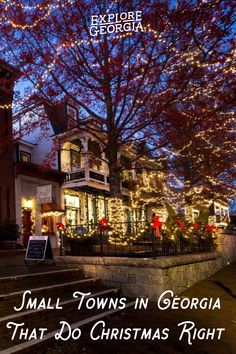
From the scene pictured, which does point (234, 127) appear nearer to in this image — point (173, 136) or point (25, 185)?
point (173, 136)

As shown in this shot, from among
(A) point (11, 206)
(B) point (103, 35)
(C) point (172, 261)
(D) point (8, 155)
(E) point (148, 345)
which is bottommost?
(E) point (148, 345)

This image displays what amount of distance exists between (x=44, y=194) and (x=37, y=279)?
520 inches

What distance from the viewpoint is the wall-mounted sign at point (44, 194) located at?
20.7 metres

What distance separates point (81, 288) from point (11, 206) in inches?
456

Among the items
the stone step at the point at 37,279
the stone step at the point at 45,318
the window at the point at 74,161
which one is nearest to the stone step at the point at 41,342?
the stone step at the point at 45,318

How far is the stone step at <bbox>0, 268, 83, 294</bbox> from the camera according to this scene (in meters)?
7.36

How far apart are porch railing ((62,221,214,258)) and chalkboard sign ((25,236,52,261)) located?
0.50 meters

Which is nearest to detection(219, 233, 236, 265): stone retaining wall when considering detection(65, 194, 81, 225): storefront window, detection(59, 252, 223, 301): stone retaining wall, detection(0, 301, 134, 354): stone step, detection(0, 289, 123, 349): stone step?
detection(59, 252, 223, 301): stone retaining wall

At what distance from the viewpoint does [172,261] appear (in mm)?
9023

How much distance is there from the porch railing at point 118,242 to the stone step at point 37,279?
1092mm

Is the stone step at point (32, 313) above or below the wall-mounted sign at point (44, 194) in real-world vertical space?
below

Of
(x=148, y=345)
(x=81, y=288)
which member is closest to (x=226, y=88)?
(x=81, y=288)

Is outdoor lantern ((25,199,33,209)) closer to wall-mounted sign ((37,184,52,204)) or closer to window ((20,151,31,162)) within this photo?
wall-mounted sign ((37,184,52,204))

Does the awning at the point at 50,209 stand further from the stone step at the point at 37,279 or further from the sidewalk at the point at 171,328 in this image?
the sidewalk at the point at 171,328
